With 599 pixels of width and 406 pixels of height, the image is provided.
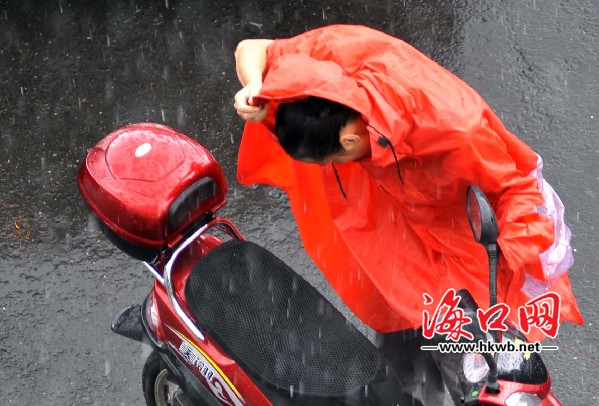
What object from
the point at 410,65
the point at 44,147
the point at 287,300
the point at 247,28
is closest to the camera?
the point at 410,65

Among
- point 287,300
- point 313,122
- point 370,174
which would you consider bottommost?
point 287,300

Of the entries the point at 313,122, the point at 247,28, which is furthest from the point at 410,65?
the point at 247,28

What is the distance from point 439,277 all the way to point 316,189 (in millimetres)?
540

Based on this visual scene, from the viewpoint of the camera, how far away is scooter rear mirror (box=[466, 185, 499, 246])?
1966 mm

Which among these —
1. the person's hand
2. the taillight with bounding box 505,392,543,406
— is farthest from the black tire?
the taillight with bounding box 505,392,543,406

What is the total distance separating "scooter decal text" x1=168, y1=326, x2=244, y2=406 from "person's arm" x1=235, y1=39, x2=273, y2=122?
78 cm

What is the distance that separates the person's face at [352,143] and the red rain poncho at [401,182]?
67 millimetres

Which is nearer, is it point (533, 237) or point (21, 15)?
point (533, 237)

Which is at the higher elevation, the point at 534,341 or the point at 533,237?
the point at 533,237

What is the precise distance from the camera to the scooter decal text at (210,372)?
2.49 metres

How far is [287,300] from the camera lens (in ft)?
8.21

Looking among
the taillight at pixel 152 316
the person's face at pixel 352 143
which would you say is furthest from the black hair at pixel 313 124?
the taillight at pixel 152 316

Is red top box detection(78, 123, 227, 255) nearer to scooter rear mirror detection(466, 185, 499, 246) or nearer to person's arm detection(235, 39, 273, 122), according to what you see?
person's arm detection(235, 39, 273, 122)

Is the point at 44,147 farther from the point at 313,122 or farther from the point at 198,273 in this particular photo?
the point at 313,122
